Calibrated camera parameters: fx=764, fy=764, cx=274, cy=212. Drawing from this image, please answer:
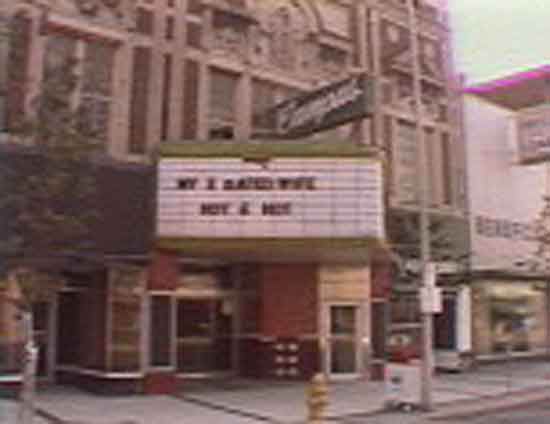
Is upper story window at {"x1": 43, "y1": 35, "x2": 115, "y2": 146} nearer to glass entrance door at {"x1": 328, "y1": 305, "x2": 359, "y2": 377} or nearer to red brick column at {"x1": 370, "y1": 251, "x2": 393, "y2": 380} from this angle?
glass entrance door at {"x1": 328, "y1": 305, "x2": 359, "y2": 377}

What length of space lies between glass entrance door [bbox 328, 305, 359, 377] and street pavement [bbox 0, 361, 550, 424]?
646mm

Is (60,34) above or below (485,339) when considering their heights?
above

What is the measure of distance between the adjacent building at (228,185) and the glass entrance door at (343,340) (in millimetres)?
39

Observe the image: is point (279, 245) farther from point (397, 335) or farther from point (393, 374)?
point (397, 335)

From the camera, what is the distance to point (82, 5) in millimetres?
17031

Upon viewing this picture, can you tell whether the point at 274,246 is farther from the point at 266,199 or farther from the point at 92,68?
the point at 92,68

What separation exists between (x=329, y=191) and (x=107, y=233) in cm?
468

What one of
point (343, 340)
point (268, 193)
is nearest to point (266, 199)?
point (268, 193)

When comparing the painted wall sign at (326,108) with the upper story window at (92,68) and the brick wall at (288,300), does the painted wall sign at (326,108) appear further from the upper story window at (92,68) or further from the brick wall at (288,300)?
the upper story window at (92,68)

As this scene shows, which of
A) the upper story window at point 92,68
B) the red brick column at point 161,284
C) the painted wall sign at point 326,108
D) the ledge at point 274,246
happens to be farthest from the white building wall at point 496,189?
the upper story window at point 92,68

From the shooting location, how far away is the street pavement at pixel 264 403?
44.5 ft

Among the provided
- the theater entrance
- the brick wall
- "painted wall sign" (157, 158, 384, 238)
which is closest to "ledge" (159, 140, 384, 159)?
"painted wall sign" (157, 158, 384, 238)

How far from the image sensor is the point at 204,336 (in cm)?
1962

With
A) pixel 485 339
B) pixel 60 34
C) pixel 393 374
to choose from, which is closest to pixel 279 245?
pixel 393 374
